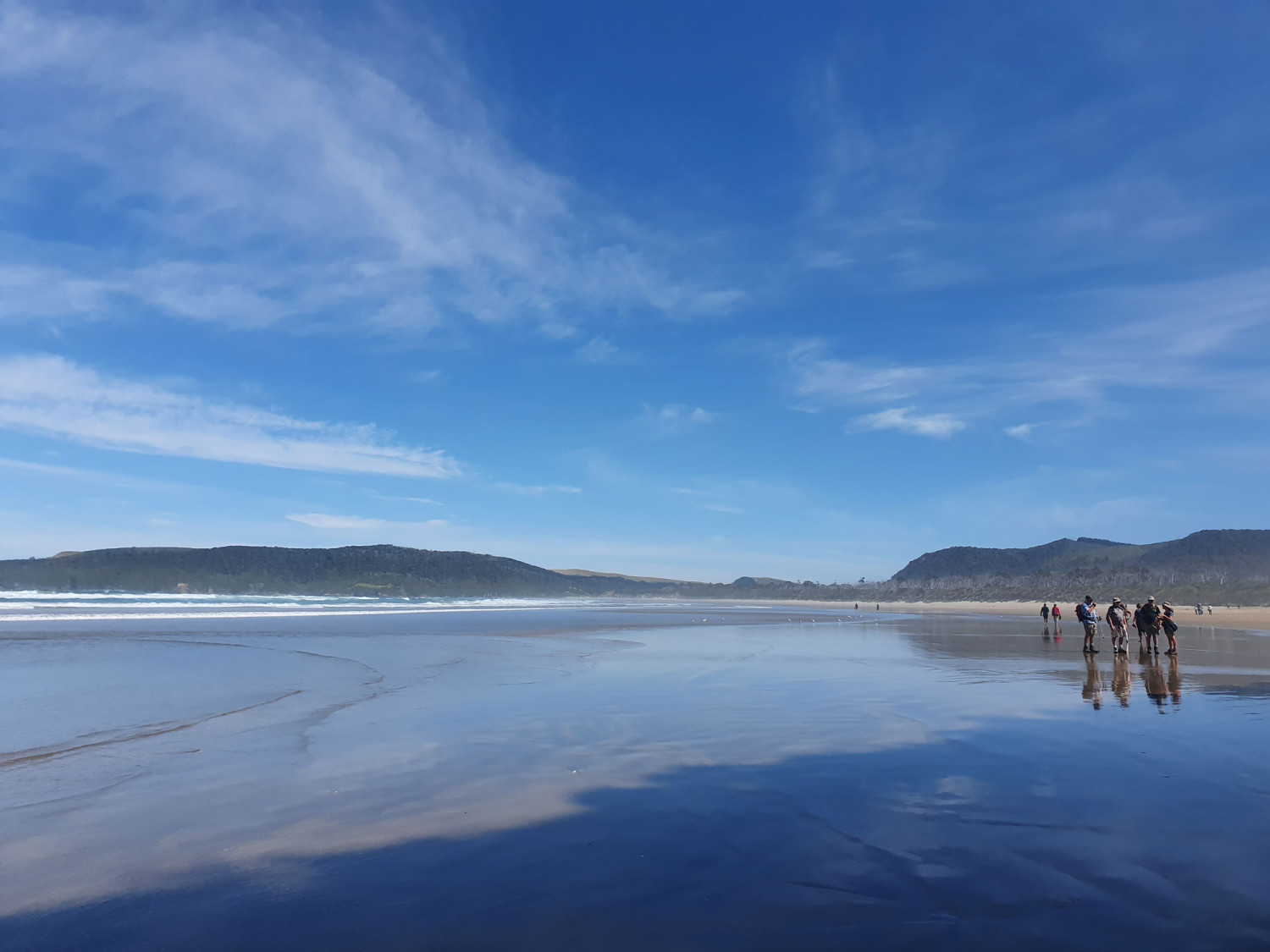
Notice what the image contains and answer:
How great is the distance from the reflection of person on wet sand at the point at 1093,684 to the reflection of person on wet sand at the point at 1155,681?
2.55 ft

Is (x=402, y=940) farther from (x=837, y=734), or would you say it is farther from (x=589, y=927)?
(x=837, y=734)

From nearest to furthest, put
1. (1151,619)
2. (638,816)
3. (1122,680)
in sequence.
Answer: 1. (638,816)
2. (1122,680)
3. (1151,619)

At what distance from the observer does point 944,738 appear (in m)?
9.73

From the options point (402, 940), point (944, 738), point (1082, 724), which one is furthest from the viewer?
point (1082, 724)

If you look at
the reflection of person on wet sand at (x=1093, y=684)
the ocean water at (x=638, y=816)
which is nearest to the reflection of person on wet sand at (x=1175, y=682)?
the ocean water at (x=638, y=816)

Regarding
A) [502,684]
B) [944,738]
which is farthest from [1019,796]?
[502,684]

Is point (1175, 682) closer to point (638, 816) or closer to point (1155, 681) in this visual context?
point (1155, 681)

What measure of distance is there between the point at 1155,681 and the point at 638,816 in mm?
13376

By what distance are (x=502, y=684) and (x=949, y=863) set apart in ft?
37.8

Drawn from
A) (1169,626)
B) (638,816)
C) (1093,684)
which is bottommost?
(638,816)

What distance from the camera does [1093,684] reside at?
14.9 metres

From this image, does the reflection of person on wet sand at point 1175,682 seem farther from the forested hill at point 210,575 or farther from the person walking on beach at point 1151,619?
the forested hill at point 210,575

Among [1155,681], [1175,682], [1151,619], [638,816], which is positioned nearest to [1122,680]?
[1155,681]

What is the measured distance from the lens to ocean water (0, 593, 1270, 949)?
4.59 m
